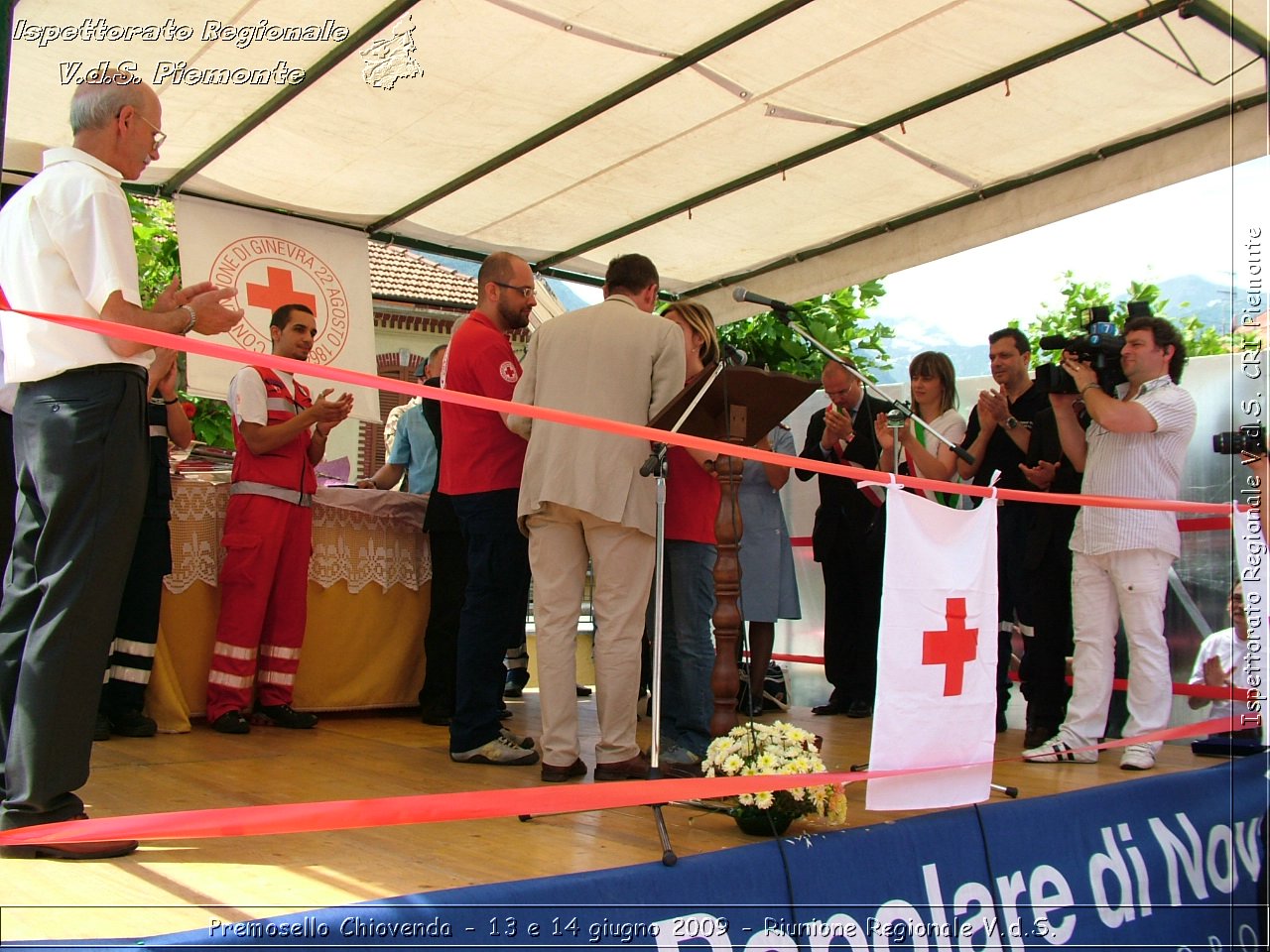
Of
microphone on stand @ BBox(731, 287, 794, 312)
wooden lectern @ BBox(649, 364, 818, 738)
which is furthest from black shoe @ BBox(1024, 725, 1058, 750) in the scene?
microphone on stand @ BBox(731, 287, 794, 312)

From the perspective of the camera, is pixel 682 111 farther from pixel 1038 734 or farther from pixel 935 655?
pixel 1038 734

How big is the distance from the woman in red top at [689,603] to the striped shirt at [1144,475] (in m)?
1.66

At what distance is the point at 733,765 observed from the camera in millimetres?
3215

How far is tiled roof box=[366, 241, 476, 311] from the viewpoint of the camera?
20828 millimetres

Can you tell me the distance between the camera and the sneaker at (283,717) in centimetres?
488

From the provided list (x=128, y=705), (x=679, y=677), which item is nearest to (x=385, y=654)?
(x=128, y=705)

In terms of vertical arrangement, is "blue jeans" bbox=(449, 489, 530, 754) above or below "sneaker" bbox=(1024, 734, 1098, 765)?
above

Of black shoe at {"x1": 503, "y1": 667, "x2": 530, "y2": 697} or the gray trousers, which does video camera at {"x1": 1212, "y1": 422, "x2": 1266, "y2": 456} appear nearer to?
the gray trousers

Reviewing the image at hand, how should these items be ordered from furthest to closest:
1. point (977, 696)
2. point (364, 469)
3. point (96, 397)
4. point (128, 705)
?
point (364, 469)
point (128, 705)
point (977, 696)
point (96, 397)

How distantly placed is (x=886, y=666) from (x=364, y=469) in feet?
67.5

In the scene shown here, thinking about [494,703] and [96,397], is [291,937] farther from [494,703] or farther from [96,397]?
[494,703]

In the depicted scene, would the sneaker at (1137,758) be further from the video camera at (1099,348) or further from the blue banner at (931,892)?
the video camera at (1099,348)

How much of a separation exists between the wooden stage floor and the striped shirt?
903mm

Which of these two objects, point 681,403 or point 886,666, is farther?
point 681,403
